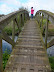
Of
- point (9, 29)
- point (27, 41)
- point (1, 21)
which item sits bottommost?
point (9, 29)

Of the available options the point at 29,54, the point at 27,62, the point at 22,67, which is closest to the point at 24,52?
the point at 29,54

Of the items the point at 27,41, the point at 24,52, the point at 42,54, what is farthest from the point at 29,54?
the point at 27,41

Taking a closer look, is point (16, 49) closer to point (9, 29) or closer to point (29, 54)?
point (29, 54)

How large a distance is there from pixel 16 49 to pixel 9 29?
9.02 meters

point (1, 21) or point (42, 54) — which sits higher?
point (1, 21)

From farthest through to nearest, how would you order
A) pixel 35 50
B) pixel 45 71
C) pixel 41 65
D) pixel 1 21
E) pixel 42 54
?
pixel 35 50
pixel 42 54
pixel 41 65
pixel 45 71
pixel 1 21

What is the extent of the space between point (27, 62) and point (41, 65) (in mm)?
378

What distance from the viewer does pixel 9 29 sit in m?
12.1

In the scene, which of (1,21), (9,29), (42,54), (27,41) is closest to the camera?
(1,21)

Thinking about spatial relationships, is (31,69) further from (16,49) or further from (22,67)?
(16,49)

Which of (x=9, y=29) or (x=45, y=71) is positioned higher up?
(x=45, y=71)

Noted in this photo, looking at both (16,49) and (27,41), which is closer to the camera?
(16,49)

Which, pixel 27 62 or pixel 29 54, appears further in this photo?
pixel 29 54

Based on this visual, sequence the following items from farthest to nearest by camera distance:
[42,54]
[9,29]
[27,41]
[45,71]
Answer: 1. [9,29]
2. [27,41]
3. [42,54]
4. [45,71]
